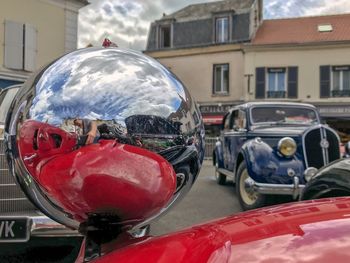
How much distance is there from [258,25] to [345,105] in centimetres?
729

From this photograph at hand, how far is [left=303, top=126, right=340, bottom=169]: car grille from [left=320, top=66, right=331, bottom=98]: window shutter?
18.7m

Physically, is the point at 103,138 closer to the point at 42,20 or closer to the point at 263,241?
the point at 263,241

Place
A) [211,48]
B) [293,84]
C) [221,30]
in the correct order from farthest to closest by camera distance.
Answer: [221,30]
[211,48]
[293,84]

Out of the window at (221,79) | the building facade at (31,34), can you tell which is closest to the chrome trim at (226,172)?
the building facade at (31,34)

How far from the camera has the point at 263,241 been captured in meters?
1.00

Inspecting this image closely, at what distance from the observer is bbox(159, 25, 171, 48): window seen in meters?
30.0

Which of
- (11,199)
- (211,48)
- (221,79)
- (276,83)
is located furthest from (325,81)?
(11,199)

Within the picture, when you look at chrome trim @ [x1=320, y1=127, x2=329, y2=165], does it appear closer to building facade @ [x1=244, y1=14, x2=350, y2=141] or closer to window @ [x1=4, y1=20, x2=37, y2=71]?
window @ [x1=4, y1=20, x2=37, y2=71]

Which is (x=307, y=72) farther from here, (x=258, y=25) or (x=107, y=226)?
(x=107, y=226)

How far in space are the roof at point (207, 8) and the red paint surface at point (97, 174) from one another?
92.3 ft

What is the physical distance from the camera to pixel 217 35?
93.1 feet

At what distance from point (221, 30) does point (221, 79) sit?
122 inches

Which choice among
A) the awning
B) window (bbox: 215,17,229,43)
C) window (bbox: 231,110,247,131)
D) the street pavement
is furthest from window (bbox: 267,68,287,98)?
window (bbox: 231,110,247,131)

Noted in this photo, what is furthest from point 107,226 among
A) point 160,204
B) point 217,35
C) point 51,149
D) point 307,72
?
point 217,35
